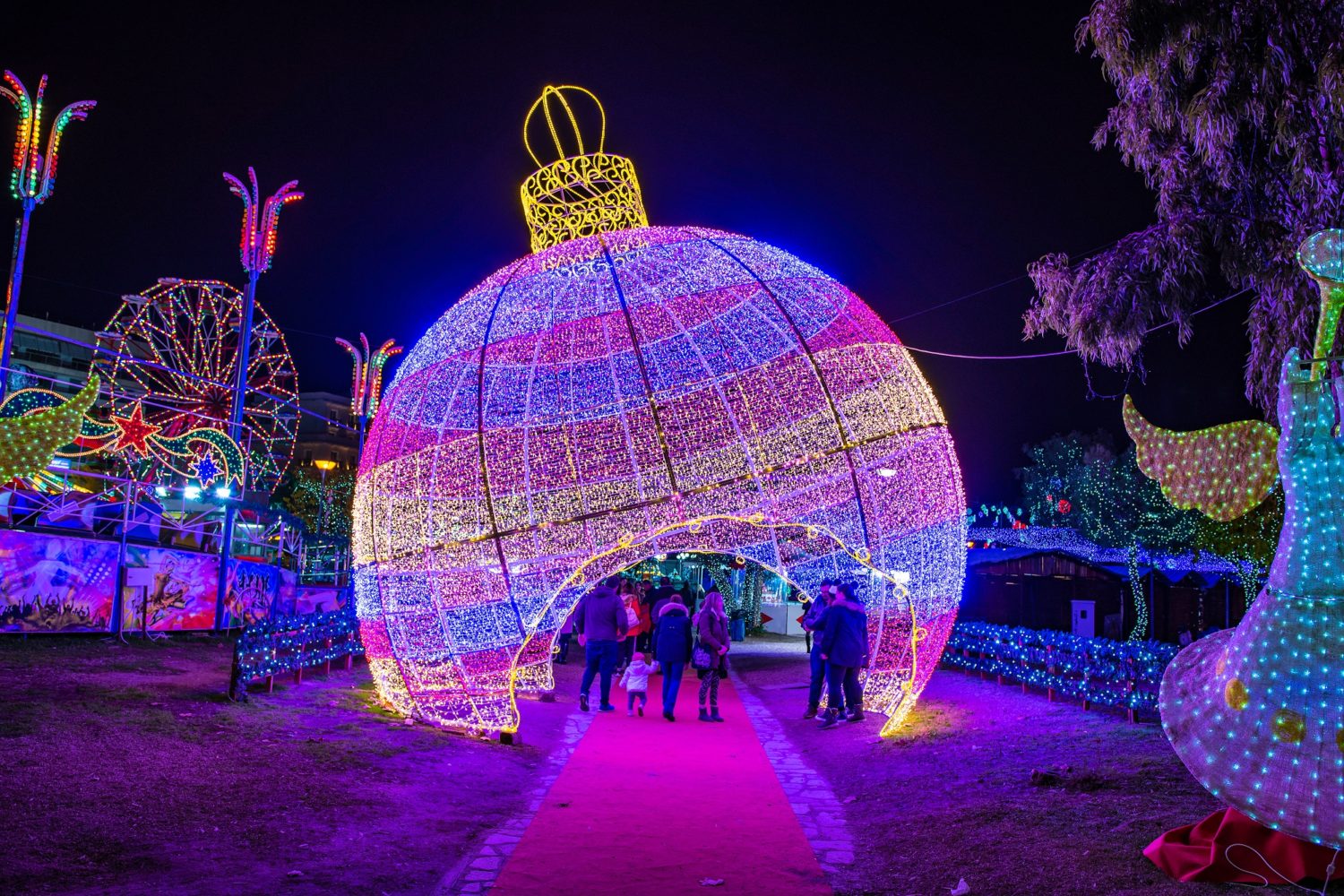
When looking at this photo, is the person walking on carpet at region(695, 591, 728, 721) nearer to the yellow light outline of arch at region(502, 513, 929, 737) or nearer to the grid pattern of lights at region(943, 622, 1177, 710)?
the yellow light outline of arch at region(502, 513, 929, 737)

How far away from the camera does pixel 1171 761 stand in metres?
7.38

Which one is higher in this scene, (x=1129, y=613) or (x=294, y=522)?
(x=294, y=522)

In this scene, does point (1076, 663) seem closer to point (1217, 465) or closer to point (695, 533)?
point (695, 533)

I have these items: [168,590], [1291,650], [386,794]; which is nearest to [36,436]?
[386,794]

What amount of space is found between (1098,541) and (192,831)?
3144 centimetres

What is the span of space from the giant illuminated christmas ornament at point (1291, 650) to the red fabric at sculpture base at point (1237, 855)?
0.37 metres

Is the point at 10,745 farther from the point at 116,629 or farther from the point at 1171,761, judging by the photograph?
the point at 116,629

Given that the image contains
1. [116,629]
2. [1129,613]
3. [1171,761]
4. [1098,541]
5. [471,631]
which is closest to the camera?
[1171,761]

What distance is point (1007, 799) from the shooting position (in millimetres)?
6547

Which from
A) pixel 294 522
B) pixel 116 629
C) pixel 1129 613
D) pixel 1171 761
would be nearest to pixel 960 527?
pixel 1171 761

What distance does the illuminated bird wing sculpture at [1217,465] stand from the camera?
454 cm

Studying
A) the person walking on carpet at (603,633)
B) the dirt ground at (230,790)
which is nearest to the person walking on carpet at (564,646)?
the person walking on carpet at (603,633)

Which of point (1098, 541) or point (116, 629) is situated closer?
point (116, 629)

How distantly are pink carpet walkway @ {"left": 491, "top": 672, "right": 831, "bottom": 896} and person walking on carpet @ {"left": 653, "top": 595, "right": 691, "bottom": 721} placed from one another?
4.25ft
